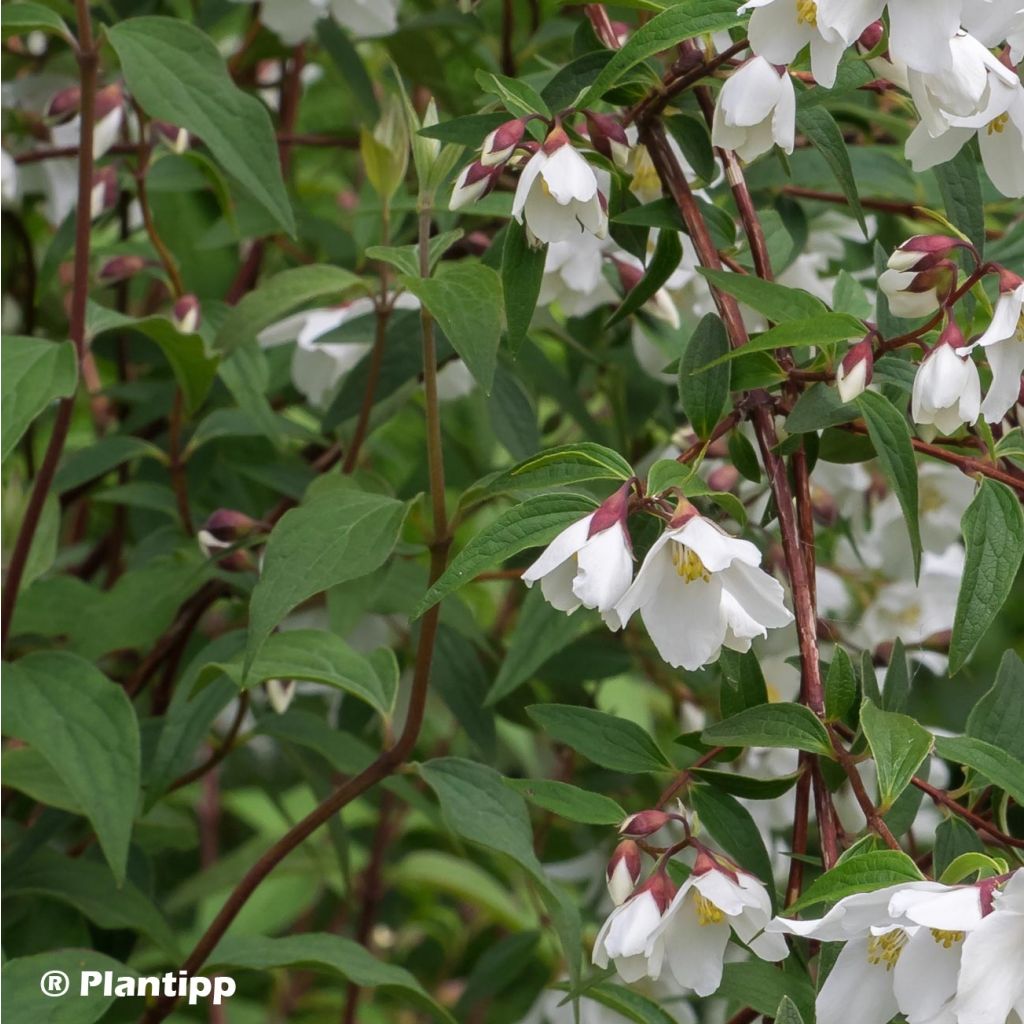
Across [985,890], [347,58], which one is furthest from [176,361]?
[985,890]

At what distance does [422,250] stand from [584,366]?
544 mm

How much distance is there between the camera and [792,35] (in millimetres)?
709

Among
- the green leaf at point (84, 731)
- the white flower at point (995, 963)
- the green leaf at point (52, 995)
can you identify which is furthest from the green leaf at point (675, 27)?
the green leaf at point (52, 995)

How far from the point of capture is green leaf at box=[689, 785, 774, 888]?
0.79 m

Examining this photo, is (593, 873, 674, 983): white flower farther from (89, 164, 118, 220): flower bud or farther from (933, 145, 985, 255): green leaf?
(89, 164, 118, 220): flower bud

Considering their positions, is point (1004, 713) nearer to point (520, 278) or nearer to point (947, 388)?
point (947, 388)

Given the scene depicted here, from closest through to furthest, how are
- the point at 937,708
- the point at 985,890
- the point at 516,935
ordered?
the point at 985,890
the point at 516,935
the point at 937,708

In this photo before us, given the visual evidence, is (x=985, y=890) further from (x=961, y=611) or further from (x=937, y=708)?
(x=937, y=708)

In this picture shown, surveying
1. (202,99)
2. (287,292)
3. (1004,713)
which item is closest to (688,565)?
(1004,713)

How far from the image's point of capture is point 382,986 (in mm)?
945

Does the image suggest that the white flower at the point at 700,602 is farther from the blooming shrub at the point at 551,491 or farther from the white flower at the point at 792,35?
the white flower at the point at 792,35

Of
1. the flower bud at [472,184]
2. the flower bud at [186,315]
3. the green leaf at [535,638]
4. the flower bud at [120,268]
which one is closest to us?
the flower bud at [472,184]

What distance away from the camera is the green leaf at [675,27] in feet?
2.34

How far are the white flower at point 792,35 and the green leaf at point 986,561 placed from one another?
0.78 ft
